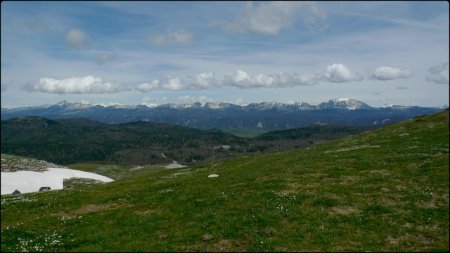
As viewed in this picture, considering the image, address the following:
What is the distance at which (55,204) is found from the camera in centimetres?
3650

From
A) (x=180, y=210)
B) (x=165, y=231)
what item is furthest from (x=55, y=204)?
(x=165, y=231)

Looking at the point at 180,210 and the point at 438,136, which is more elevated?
the point at 438,136

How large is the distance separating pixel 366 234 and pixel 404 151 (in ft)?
101

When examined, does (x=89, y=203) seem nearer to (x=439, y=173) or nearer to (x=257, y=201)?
(x=257, y=201)

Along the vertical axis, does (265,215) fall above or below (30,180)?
above

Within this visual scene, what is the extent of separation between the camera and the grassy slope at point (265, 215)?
2162 cm

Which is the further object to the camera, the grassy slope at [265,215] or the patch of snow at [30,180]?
the patch of snow at [30,180]

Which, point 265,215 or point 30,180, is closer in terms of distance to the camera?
point 265,215

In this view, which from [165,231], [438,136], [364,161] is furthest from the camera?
[438,136]

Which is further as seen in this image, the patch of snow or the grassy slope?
A: the patch of snow

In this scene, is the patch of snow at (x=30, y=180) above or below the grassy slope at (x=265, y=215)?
below

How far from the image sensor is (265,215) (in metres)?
25.9

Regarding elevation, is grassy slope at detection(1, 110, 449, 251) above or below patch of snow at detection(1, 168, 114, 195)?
above

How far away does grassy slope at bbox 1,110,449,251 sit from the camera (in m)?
21.6
